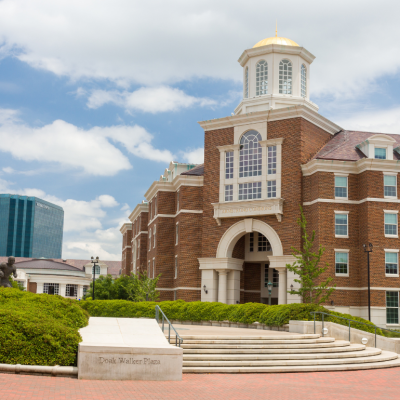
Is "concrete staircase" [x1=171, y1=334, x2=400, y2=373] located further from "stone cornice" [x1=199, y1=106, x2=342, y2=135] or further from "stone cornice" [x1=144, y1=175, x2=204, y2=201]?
"stone cornice" [x1=144, y1=175, x2=204, y2=201]

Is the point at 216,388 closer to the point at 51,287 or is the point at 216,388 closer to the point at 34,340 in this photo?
the point at 34,340

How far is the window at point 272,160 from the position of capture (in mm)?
43500

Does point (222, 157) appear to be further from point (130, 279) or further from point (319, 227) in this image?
point (130, 279)

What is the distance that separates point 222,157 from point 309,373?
98.8 ft

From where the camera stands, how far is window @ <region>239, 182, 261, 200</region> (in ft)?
144

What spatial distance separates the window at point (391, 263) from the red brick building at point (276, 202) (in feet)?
0.26

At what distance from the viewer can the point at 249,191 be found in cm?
4406

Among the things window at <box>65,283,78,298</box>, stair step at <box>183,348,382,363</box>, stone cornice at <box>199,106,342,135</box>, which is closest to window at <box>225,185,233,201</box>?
stone cornice at <box>199,106,342,135</box>

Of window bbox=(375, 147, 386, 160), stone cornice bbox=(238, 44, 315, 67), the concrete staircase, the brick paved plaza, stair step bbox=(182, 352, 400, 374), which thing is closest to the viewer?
the brick paved plaza

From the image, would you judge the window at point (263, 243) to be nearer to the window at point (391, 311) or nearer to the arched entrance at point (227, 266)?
the arched entrance at point (227, 266)

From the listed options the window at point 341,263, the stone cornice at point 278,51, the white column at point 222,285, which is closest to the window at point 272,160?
the window at point 341,263

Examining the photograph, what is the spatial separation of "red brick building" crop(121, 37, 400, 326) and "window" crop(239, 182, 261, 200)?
82mm

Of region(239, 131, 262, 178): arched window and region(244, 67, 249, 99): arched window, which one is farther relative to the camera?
region(244, 67, 249, 99): arched window

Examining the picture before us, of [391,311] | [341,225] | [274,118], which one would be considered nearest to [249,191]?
[274,118]
